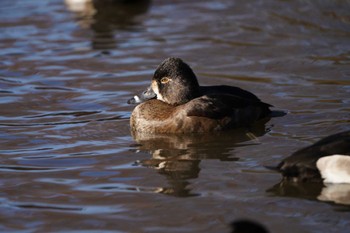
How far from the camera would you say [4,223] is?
6.14 metres

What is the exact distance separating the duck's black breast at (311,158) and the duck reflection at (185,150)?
2.60ft

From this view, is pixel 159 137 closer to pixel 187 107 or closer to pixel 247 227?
pixel 187 107

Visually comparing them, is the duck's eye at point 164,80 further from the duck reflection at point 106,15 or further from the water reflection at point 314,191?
the duck reflection at point 106,15

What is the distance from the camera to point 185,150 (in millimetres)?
7812

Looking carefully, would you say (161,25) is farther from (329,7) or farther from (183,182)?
(183,182)

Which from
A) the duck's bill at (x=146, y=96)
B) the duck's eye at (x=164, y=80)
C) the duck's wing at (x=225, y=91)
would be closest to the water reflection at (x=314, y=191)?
the duck's wing at (x=225, y=91)

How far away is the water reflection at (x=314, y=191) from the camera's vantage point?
243 inches

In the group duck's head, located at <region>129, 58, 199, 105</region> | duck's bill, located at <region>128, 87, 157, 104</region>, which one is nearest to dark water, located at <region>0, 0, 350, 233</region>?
duck's bill, located at <region>128, 87, 157, 104</region>

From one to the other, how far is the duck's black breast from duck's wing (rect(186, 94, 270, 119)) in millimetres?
2018

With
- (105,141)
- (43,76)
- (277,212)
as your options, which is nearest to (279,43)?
(43,76)

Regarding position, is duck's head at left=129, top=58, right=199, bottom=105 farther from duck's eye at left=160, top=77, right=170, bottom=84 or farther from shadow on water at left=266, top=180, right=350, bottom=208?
shadow on water at left=266, top=180, right=350, bottom=208

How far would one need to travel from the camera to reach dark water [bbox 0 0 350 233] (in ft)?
20.3

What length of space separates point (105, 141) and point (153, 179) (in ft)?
4.57

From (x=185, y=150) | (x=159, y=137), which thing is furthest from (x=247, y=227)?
(x=159, y=137)
